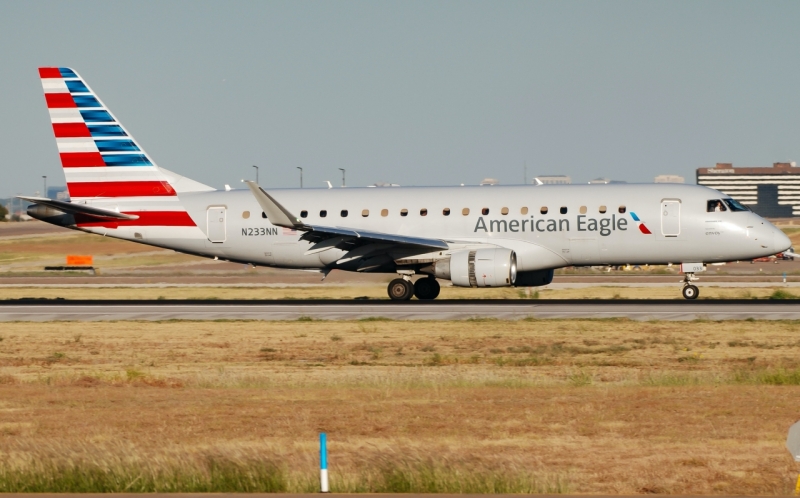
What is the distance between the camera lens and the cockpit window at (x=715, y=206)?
3544 cm

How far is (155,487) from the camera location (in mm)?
11578

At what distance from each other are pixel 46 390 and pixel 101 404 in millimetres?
2074

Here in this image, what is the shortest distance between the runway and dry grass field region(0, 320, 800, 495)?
9.66 feet

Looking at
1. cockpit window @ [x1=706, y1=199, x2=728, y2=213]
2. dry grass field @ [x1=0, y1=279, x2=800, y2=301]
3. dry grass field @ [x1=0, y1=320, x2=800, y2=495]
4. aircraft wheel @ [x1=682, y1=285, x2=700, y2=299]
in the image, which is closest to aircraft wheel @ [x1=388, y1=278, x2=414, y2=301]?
dry grass field @ [x1=0, y1=279, x2=800, y2=301]

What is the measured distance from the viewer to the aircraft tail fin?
131 feet

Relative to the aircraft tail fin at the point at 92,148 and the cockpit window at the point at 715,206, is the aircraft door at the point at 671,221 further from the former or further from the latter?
the aircraft tail fin at the point at 92,148

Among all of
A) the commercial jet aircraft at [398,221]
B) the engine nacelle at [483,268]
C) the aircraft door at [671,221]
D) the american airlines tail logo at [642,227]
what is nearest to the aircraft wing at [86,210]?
the commercial jet aircraft at [398,221]

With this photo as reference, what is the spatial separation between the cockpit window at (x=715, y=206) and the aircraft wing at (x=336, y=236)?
890cm

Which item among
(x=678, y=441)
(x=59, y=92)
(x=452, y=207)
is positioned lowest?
(x=678, y=441)

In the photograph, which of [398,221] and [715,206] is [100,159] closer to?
[398,221]

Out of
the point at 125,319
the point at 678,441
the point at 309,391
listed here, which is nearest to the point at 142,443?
the point at 309,391

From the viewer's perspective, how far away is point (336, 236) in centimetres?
3594

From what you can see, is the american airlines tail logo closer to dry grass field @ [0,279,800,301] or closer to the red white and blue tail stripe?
dry grass field @ [0,279,800,301]

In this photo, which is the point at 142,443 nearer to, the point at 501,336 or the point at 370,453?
the point at 370,453
